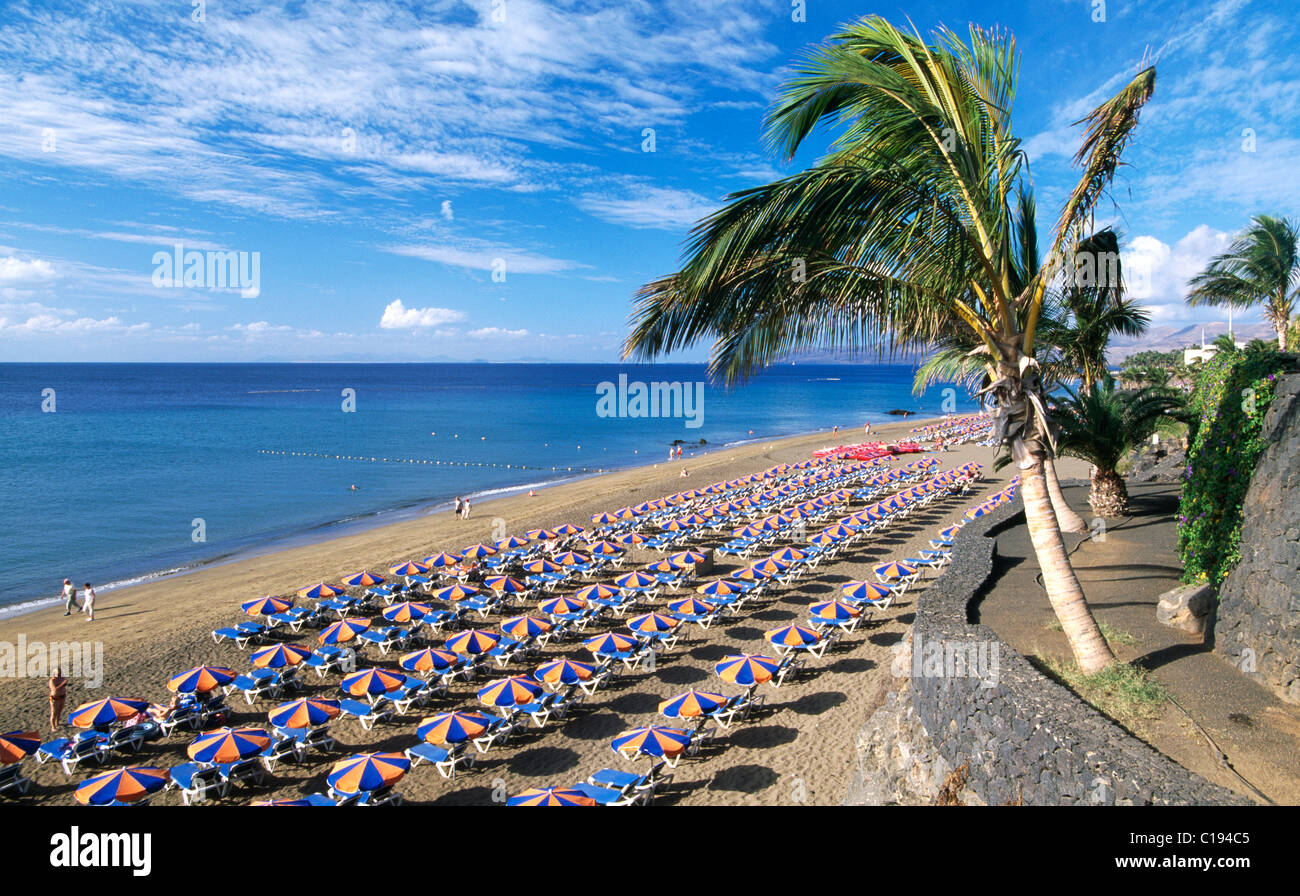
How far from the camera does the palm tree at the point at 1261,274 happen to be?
18078 millimetres

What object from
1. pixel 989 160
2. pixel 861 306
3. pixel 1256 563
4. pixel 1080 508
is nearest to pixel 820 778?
pixel 1256 563

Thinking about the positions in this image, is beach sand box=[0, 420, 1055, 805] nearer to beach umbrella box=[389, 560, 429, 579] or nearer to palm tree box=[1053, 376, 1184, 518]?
beach umbrella box=[389, 560, 429, 579]

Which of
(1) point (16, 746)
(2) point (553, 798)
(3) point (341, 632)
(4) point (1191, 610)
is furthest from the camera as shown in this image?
(3) point (341, 632)

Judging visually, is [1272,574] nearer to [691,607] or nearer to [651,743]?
[651,743]

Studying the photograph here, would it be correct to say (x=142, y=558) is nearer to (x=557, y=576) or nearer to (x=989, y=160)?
(x=557, y=576)

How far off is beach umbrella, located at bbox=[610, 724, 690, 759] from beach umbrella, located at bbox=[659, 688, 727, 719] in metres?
0.68

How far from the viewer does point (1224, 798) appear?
13.8 ft

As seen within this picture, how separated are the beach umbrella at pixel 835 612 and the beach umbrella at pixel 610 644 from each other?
3.92m

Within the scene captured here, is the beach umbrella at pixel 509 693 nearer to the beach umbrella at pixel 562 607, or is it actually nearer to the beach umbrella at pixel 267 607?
the beach umbrella at pixel 562 607

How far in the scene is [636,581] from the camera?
56.7 ft

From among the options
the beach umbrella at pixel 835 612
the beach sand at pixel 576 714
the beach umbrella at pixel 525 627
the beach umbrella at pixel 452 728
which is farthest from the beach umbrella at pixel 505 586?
the beach umbrella at pixel 835 612

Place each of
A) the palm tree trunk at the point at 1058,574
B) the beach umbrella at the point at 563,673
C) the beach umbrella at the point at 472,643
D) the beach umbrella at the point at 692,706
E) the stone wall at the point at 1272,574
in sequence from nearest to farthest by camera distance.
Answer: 1. the palm tree trunk at the point at 1058,574
2. the stone wall at the point at 1272,574
3. the beach umbrella at the point at 692,706
4. the beach umbrella at the point at 563,673
5. the beach umbrella at the point at 472,643

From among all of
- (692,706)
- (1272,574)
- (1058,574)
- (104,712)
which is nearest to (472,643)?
(692,706)

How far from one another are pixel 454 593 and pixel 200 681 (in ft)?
19.6
